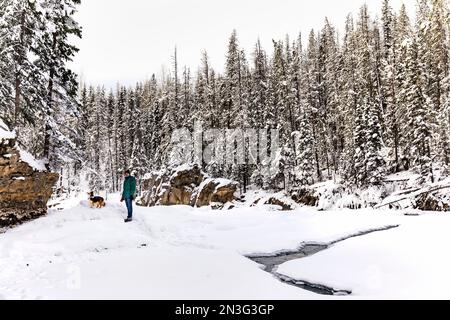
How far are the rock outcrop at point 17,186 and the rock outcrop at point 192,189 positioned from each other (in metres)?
21.8

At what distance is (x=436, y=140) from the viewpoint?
1205 inches

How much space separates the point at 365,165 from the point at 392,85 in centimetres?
1448

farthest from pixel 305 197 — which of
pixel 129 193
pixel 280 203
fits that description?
pixel 129 193

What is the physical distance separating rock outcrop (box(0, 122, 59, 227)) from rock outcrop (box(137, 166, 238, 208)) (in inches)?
857

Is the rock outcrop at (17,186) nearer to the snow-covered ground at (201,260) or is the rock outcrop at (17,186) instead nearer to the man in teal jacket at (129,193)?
the snow-covered ground at (201,260)

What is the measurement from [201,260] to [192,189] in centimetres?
2857

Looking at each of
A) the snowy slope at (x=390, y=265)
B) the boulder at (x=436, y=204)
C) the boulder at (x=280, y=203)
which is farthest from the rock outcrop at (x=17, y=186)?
Answer: the boulder at (x=280, y=203)

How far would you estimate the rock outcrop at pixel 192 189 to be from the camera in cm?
3559

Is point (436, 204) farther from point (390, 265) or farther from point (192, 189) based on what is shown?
point (192, 189)

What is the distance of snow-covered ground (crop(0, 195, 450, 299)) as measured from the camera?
20.5 ft

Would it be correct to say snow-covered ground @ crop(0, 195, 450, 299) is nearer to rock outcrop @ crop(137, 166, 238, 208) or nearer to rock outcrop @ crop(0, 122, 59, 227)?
rock outcrop @ crop(0, 122, 59, 227)

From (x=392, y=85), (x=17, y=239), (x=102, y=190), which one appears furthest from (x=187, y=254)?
(x=102, y=190)

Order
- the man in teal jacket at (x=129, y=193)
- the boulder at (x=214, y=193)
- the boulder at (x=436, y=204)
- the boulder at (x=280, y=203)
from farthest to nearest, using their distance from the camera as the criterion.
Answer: the boulder at (x=214, y=193) → the boulder at (x=280, y=203) → the boulder at (x=436, y=204) → the man in teal jacket at (x=129, y=193)

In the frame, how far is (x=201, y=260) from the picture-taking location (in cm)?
816
